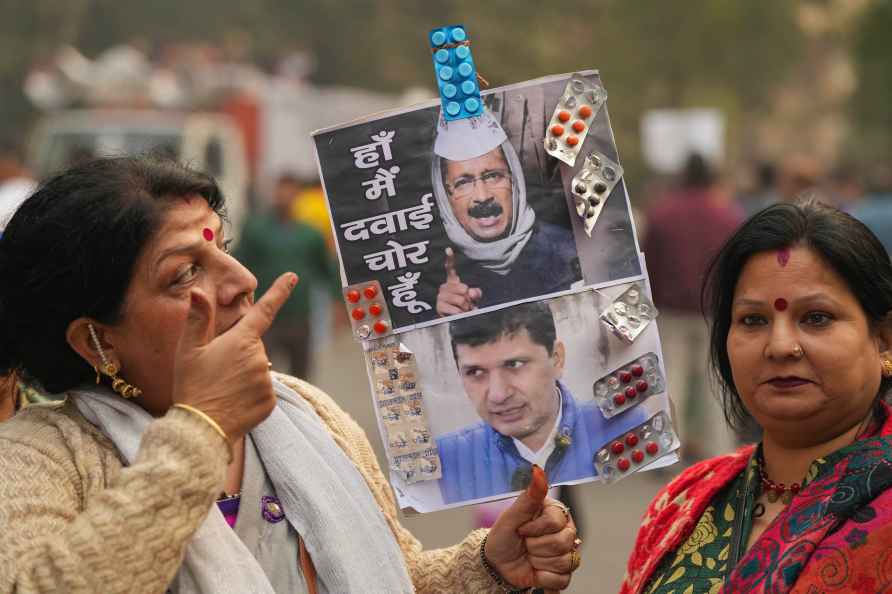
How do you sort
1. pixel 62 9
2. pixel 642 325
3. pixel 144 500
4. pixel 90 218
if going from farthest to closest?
pixel 62 9
pixel 642 325
pixel 90 218
pixel 144 500

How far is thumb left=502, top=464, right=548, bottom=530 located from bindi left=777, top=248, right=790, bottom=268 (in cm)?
60

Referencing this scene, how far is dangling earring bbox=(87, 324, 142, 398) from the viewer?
2485mm

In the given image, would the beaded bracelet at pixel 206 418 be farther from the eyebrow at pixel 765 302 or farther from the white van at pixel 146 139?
the white van at pixel 146 139

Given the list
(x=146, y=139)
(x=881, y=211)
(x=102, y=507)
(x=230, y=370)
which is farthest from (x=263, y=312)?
(x=146, y=139)

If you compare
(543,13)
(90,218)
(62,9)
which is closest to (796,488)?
(90,218)

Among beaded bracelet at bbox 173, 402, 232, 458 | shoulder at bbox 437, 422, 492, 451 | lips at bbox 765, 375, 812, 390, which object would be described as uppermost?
beaded bracelet at bbox 173, 402, 232, 458

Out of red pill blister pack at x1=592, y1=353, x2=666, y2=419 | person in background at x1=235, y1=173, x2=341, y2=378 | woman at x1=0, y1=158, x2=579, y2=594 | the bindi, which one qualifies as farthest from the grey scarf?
person in background at x1=235, y1=173, x2=341, y2=378

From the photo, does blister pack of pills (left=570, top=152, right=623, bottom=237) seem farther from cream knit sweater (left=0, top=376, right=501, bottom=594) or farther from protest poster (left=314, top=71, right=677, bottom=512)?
cream knit sweater (left=0, top=376, right=501, bottom=594)

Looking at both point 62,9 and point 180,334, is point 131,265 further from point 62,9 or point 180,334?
point 62,9

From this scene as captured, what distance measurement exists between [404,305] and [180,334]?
46 centimetres

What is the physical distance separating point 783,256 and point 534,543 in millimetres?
732

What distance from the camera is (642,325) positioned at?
104 inches

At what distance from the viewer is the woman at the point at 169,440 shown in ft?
7.11

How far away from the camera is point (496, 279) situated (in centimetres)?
268
